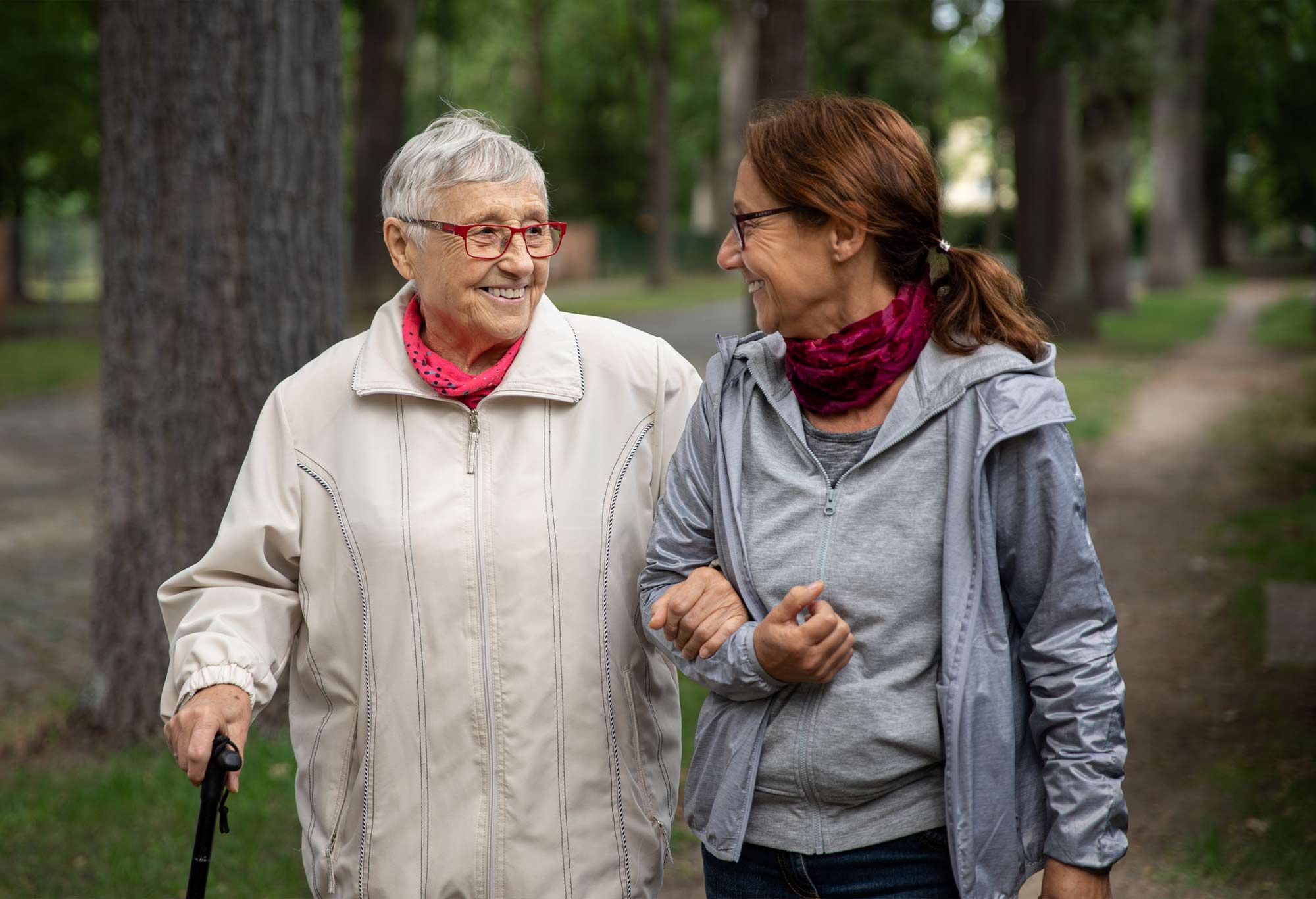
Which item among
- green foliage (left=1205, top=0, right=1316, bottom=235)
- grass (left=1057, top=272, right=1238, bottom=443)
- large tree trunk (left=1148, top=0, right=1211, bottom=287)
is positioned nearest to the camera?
green foliage (left=1205, top=0, right=1316, bottom=235)

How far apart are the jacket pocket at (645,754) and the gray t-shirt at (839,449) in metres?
0.68

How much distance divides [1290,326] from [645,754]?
2532cm

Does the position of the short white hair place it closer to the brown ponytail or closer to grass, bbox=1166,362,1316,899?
the brown ponytail

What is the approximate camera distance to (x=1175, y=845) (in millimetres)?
4730

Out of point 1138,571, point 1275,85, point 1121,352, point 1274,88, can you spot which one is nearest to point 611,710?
point 1138,571

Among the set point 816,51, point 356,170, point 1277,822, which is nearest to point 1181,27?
point 816,51

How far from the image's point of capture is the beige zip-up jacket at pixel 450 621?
8.52ft

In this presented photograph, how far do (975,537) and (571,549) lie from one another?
0.81 m

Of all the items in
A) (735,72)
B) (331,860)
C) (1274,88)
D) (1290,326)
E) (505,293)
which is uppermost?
(735,72)

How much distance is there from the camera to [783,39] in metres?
11.3

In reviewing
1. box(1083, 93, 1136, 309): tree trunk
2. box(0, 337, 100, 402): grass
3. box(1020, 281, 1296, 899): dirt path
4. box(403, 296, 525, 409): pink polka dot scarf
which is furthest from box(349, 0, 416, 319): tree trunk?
box(403, 296, 525, 409): pink polka dot scarf

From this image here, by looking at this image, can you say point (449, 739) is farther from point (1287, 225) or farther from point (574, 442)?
point (1287, 225)

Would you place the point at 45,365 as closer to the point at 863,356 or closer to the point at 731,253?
the point at 731,253

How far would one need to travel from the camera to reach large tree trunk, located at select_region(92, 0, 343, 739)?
498cm
